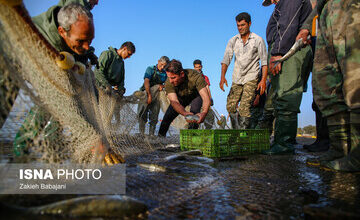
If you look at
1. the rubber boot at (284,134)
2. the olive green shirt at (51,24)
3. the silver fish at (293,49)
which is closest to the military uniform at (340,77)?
the silver fish at (293,49)

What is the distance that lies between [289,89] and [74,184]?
280 cm

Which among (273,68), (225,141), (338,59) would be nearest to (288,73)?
(273,68)

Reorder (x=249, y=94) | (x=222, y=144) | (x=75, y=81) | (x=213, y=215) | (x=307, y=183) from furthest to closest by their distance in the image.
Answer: (x=249, y=94) < (x=222, y=144) < (x=75, y=81) < (x=307, y=183) < (x=213, y=215)

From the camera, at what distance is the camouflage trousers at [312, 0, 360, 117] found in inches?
71.0

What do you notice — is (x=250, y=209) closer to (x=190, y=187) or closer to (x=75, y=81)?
(x=190, y=187)

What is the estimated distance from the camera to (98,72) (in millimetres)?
4562

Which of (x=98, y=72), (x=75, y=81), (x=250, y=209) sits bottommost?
(x=250, y=209)

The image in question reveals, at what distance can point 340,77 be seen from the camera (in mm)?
2080

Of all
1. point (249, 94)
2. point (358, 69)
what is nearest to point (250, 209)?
point (358, 69)

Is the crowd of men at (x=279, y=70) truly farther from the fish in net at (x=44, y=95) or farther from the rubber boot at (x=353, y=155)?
the fish in net at (x=44, y=95)

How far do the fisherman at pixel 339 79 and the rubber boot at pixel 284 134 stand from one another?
2.45ft

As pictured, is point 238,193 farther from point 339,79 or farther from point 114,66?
point 114,66

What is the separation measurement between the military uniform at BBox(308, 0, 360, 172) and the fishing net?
2.12 meters

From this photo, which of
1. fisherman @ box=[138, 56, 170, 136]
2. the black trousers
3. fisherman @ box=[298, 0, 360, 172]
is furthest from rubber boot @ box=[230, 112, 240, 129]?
fisherman @ box=[298, 0, 360, 172]
